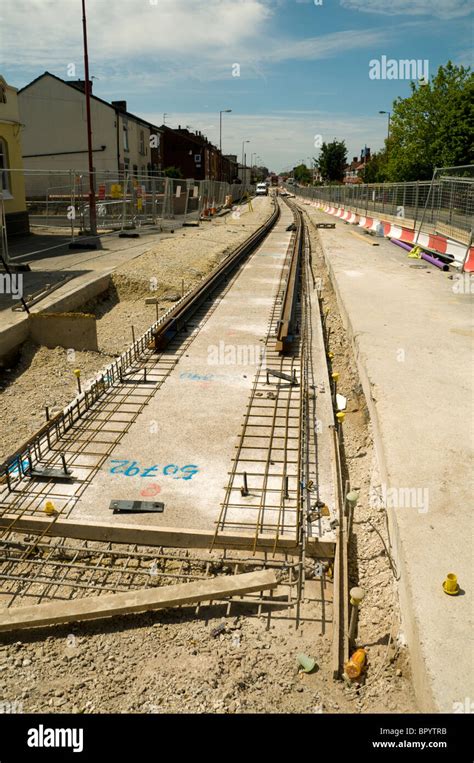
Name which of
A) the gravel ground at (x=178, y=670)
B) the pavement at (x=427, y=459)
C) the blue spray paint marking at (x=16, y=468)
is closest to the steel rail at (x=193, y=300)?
the pavement at (x=427, y=459)

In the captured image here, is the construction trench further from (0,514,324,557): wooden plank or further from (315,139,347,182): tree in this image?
(315,139,347,182): tree

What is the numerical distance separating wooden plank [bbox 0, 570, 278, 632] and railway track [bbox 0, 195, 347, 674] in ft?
0.69

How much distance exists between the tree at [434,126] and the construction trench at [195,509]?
4121 centimetres

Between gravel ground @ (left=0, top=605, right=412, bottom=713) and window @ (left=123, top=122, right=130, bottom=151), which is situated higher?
window @ (left=123, top=122, right=130, bottom=151)

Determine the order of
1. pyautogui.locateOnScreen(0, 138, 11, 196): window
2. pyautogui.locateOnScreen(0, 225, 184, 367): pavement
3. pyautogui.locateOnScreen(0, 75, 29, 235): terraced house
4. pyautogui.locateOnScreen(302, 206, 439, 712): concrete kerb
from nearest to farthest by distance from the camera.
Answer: pyautogui.locateOnScreen(302, 206, 439, 712): concrete kerb
pyautogui.locateOnScreen(0, 225, 184, 367): pavement
pyautogui.locateOnScreen(0, 75, 29, 235): terraced house
pyautogui.locateOnScreen(0, 138, 11, 196): window

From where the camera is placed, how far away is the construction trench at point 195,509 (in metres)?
4.41

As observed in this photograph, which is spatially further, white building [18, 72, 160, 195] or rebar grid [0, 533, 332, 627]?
white building [18, 72, 160, 195]

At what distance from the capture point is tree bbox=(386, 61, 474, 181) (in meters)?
43.3

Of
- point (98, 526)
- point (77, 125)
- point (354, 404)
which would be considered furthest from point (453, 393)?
point (77, 125)

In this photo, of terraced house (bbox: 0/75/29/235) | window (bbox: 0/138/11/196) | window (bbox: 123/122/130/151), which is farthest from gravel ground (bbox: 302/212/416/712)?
window (bbox: 123/122/130/151)

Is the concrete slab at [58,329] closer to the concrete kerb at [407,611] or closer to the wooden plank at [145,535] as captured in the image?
the wooden plank at [145,535]

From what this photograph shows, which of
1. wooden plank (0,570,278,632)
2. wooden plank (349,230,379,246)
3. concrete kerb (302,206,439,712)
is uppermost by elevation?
wooden plank (349,230,379,246)

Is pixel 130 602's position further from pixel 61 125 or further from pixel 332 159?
pixel 332 159
